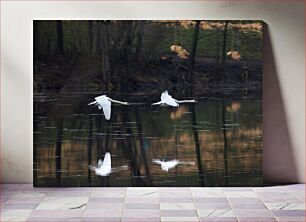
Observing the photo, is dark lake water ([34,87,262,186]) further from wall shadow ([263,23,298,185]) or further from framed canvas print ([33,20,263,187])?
wall shadow ([263,23,298,185])

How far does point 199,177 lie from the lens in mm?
5875

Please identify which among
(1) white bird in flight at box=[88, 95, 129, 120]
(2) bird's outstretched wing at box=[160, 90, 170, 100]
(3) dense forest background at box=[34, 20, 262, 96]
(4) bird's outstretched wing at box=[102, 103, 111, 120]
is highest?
(3) dense forest background at box=[34, 20, 262, 96]

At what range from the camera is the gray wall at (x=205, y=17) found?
5.88 metres

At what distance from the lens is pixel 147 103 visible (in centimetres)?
584

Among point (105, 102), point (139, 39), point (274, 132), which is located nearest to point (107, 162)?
point (105, 102)

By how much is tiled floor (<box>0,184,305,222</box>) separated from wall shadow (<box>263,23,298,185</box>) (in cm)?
19

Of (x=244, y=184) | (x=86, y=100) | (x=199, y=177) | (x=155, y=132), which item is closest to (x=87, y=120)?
(x=86, y=100)

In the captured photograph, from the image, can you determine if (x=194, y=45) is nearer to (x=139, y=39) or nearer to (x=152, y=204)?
(x=139, y=39)

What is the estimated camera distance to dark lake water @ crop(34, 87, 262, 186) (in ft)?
19.2

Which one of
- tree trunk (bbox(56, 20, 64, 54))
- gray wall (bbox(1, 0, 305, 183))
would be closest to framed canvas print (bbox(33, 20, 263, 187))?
tree trunk (bbox(56, 20, 64, 54))

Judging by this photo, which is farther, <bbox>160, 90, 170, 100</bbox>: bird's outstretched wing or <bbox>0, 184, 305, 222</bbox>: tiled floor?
<bbox>160, 90, 170, 100</bbox>: bird's outstretched wing

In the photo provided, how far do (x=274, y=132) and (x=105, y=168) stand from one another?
177 cm

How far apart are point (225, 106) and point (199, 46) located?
0.65m

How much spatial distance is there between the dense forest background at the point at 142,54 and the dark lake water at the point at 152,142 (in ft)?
0.64
